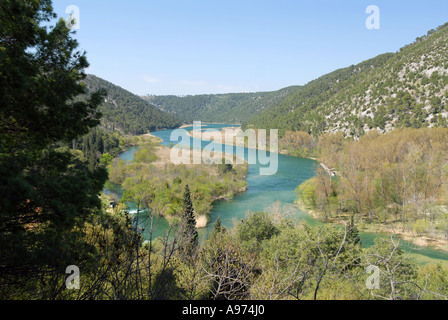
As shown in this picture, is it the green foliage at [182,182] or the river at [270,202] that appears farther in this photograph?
the green foliage at [182,182]

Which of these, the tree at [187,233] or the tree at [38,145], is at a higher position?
the tree at [38,145]

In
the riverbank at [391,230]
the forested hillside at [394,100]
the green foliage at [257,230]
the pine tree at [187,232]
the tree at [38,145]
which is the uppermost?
the forested hillside at [394,100]

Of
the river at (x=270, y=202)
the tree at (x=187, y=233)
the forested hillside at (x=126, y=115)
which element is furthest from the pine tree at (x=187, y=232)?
the forested hillside at (x=126, y=115)

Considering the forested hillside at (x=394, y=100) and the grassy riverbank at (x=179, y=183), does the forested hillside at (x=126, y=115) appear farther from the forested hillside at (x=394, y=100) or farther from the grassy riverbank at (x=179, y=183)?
the grassy riverbank at (x=179, y=183)

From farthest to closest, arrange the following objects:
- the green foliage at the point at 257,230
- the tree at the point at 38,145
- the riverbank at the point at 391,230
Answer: the riverbank at the point at 391,230
the green foliage at the point at 257,230
the tree at the point at 38,145

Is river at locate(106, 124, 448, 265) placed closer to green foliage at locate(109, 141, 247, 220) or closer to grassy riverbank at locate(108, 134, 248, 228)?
grassy riverbank at locate(108, 134, 248, 228)

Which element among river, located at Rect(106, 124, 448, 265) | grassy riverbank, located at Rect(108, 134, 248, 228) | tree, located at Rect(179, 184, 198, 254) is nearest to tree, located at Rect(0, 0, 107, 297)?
tree, located at Rect(179, 184, 198, 254)

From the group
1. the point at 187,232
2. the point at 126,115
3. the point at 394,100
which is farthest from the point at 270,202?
the point at 126,115
